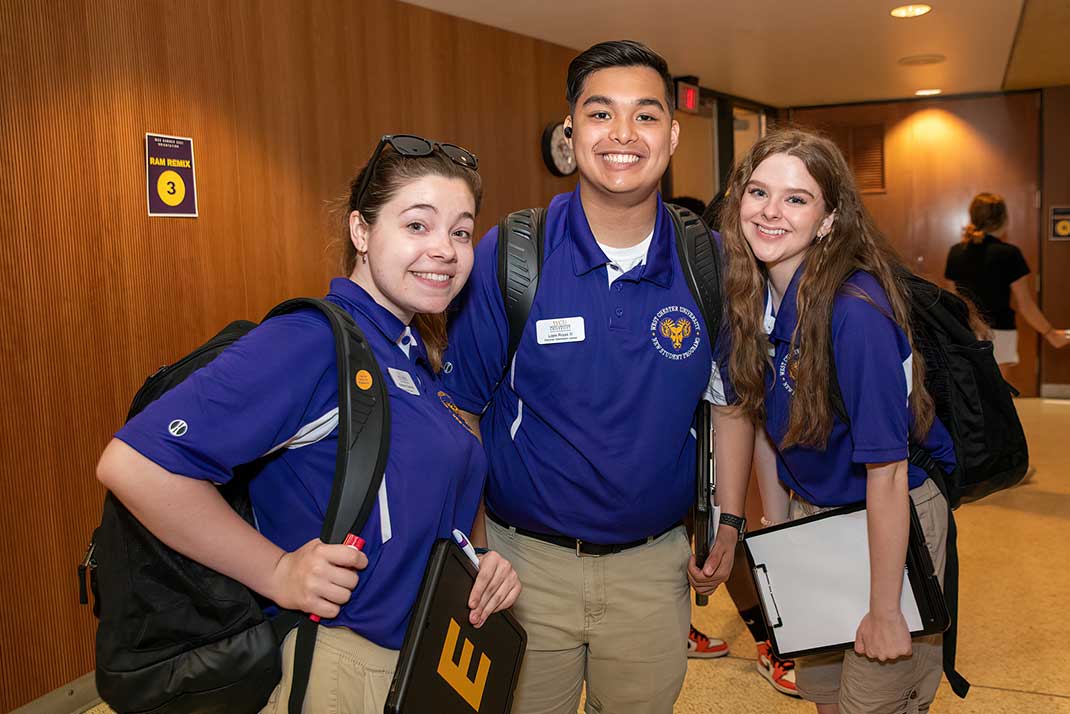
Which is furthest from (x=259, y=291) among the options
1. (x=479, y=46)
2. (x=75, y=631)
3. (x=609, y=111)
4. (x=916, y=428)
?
(x=916, y=428)

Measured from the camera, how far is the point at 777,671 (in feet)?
10.8

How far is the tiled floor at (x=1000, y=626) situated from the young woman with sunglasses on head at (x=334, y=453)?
7.11 ft

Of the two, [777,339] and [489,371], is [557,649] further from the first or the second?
[777,339]

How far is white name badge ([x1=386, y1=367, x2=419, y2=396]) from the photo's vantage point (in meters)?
1.33

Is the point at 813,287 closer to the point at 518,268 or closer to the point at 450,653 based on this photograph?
the point at 518,268

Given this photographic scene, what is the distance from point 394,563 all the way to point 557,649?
0.73 meters

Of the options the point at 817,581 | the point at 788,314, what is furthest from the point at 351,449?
the point at 817,581

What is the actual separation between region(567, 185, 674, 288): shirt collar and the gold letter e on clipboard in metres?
0.78

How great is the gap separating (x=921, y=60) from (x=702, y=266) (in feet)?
21.2

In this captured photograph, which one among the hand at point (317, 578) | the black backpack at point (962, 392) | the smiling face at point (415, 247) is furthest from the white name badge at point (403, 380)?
the black backpack at point (962, 392)

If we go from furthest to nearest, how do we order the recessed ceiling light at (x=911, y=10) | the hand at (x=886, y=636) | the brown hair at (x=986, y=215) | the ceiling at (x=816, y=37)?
the brown hair at (x=986, y=215), the recessed ceiling light at (x=911, y=10), the ceiling at (x=816, y=37), the hand at (x=886, y=636)

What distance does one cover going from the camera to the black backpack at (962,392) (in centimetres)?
188

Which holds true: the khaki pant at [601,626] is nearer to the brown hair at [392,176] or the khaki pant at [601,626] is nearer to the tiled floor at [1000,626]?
the brown hair at [392,176]

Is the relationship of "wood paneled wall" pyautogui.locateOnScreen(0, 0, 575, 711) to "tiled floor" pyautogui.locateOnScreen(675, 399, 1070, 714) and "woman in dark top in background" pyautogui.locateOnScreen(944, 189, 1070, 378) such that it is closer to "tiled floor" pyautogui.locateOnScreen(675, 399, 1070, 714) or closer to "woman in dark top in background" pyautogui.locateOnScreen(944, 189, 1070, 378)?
"tiled floor" pyautogui.locateOnScreen(675, 399, 1070, 714)
